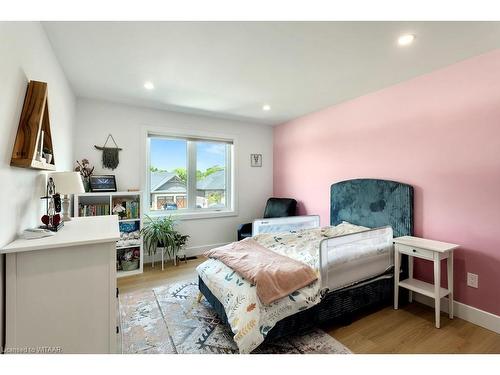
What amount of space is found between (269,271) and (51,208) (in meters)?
1.80

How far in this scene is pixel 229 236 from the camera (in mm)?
4254

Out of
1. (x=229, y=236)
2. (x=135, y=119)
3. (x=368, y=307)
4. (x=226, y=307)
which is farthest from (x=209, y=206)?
(x=368, y=307)

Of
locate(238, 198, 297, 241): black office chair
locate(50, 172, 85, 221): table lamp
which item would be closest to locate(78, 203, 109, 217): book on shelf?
locate(50, 172, 85, 221): table lamp

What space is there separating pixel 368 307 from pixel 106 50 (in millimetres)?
3307

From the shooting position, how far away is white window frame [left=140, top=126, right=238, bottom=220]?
351 centimetres

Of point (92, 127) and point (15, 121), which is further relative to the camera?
point (92, 127)

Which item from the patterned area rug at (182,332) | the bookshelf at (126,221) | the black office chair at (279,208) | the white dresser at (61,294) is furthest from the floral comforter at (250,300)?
the black office chair at (279,208)

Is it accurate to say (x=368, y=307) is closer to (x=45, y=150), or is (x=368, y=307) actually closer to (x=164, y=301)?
(x=164, y=301)

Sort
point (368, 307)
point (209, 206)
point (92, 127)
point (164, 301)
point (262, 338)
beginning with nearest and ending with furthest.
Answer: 1. point (262, 338)
2. point (368, 307)
3. point (164, 301)
4. point (92, 127)
5. point (209, 206)

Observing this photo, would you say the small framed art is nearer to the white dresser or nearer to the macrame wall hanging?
the macrame wall hanging

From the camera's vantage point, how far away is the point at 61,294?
114cm

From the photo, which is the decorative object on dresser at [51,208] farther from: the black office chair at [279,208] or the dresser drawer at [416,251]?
the dresser drawer at [416,251]
